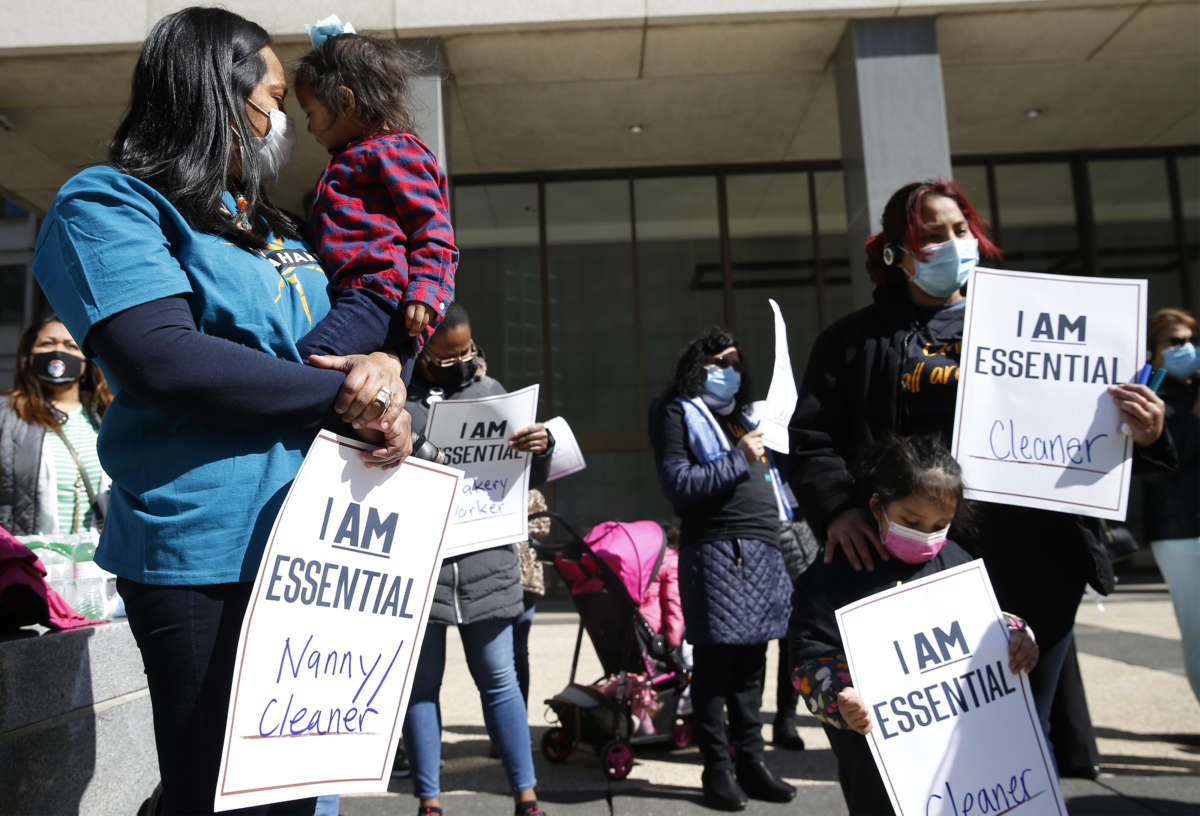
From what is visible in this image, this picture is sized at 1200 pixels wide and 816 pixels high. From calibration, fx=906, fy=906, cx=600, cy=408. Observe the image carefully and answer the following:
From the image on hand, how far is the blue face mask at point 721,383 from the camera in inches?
163

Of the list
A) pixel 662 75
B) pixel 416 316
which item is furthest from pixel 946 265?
pixel 662 75

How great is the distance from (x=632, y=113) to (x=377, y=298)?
26.2 ft

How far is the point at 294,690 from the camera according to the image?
1.49 meters

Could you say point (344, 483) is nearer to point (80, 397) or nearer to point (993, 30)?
point (80, 397)

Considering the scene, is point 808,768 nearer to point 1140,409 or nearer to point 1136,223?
point 1140,409

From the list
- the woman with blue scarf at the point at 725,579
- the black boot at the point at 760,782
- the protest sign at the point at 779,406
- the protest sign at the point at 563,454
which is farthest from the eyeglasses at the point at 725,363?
the black boot at the point at 760,782

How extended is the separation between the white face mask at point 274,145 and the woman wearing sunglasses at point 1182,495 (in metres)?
4.04

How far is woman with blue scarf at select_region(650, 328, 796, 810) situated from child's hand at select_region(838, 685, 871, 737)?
1594 millimetres

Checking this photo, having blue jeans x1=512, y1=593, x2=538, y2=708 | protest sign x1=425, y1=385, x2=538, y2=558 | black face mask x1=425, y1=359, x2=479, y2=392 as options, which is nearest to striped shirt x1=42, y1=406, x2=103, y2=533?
black face mask x1=425, y1=359, x2=479, y2=392

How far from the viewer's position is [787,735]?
14.7 feet

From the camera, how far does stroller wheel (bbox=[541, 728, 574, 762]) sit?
14.6 ft

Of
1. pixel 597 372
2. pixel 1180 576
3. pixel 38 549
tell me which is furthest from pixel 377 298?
pixel 597 372

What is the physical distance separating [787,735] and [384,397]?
142 inches

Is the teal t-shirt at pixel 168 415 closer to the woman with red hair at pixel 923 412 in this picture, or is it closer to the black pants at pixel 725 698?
the woman with red hair at pixel 923 412
